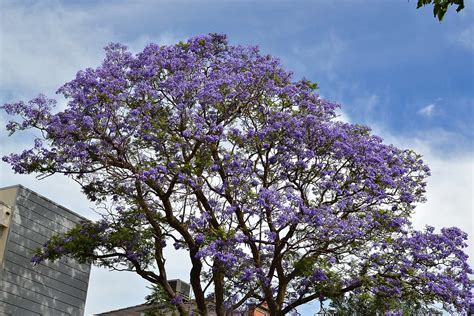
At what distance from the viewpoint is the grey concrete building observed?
17.5 m

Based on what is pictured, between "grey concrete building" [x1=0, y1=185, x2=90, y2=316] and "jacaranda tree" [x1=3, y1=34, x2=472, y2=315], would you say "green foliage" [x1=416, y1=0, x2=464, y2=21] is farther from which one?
"grey concrete building" [x1=0, y1=185, x2=90, y2=316]

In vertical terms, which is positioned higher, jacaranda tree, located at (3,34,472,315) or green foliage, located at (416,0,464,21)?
jacaranda tree, located at (3,34,472,315)

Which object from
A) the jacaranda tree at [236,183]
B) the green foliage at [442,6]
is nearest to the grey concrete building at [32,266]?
the jacaranda tree at [236,183]

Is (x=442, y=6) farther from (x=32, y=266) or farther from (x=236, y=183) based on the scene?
(x=32, y=266)

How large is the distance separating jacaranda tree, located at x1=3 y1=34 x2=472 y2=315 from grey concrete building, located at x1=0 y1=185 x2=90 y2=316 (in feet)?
3.07

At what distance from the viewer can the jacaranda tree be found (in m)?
16.1

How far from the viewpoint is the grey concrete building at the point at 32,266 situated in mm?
17453

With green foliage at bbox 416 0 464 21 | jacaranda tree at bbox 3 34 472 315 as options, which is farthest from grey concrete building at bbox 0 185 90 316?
green foliage at bbox 416 0 464 21

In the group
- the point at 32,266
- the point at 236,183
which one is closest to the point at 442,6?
the point at 236,183

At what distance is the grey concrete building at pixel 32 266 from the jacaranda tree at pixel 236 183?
0.94m

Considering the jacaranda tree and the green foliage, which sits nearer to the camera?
the green foliage

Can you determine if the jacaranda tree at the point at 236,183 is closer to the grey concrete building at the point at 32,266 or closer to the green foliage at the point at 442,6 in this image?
the grey concrete building at the point at 32,266

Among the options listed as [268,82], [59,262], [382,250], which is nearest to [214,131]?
[268,82]

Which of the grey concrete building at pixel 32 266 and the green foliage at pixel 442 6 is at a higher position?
the grey concrete building at pixel 32 266
